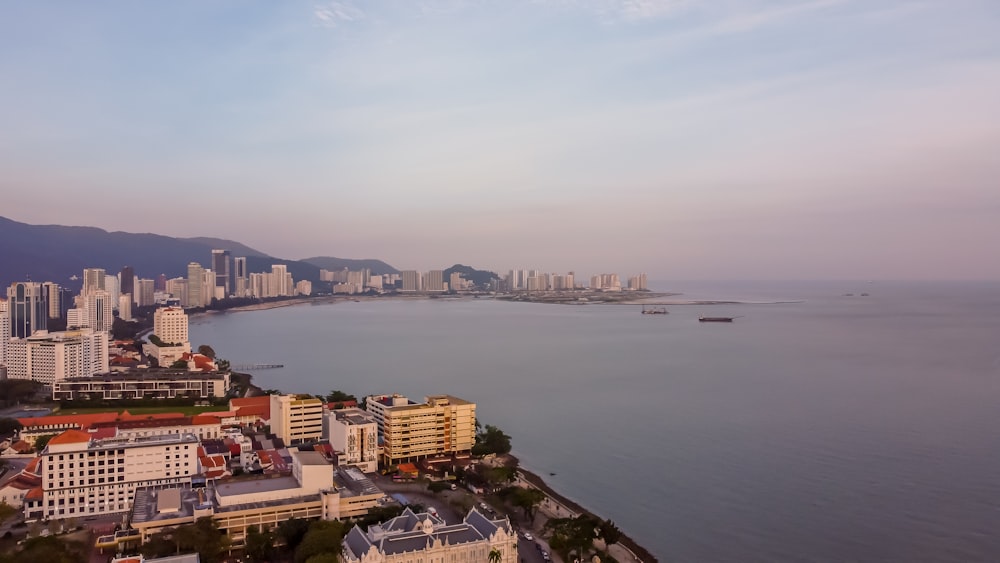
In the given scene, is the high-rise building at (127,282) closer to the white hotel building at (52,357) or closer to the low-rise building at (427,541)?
the white hotel building at (52,357)

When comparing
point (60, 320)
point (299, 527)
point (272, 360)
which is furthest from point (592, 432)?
point (60, 320)

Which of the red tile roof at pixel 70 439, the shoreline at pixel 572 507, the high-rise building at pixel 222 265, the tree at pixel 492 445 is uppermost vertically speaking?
the high-rise building at pixel 222 265

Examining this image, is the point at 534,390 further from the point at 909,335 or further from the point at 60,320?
the point at 60,320

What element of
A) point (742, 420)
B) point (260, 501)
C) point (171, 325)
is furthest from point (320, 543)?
point (171, 325)

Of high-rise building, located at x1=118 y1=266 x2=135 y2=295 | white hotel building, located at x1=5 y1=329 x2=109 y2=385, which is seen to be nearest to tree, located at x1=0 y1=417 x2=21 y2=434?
white hotel building, located at x1=5 y1=329 x2=109 y2=385

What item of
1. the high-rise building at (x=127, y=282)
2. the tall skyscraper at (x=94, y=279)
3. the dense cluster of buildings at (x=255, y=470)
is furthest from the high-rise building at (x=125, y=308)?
the dense cluster of buildings at (x=255, y=470)

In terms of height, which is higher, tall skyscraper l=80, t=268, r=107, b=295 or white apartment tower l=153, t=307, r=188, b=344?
Answer: tall skyscraper l=80, t=268, r=107, b=295

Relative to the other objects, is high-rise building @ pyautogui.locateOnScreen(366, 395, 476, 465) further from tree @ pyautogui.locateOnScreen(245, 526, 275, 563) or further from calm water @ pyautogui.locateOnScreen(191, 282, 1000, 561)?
tree @ pyautogui.locateOnScreen(245, 526, 275, 563)
